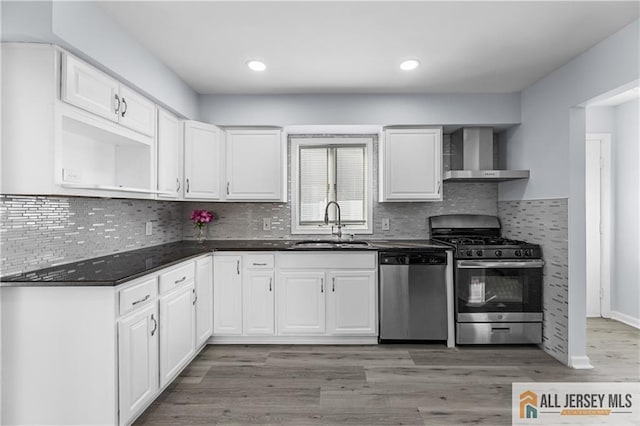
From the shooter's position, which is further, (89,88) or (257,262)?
(257,262)

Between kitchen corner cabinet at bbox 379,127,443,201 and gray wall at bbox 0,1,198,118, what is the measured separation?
2.14 metres

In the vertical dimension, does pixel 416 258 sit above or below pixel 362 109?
below

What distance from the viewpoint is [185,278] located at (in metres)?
2.86

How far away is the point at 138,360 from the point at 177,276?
2.22ft

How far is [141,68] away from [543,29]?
276cm

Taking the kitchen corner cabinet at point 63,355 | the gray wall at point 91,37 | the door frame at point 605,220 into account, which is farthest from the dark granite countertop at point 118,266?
the door frame at point 605,220

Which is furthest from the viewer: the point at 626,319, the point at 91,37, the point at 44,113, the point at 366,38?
the point at 626,319

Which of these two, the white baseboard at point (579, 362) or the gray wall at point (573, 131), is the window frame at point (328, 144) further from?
the white baseboard at point (579, 362)

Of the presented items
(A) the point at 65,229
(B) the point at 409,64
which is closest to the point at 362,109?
(B) the point at 409,64

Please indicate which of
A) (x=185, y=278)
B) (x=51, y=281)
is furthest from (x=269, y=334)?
(x=51, y=281)

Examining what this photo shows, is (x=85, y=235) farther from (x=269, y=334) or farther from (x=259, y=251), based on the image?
(x=269, y=334)

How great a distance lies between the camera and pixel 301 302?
3512mm

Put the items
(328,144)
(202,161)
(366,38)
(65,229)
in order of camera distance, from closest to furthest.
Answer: (65,229), (366,38), (202,161), (328,144)

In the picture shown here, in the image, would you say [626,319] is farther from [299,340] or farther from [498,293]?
[299,340]
